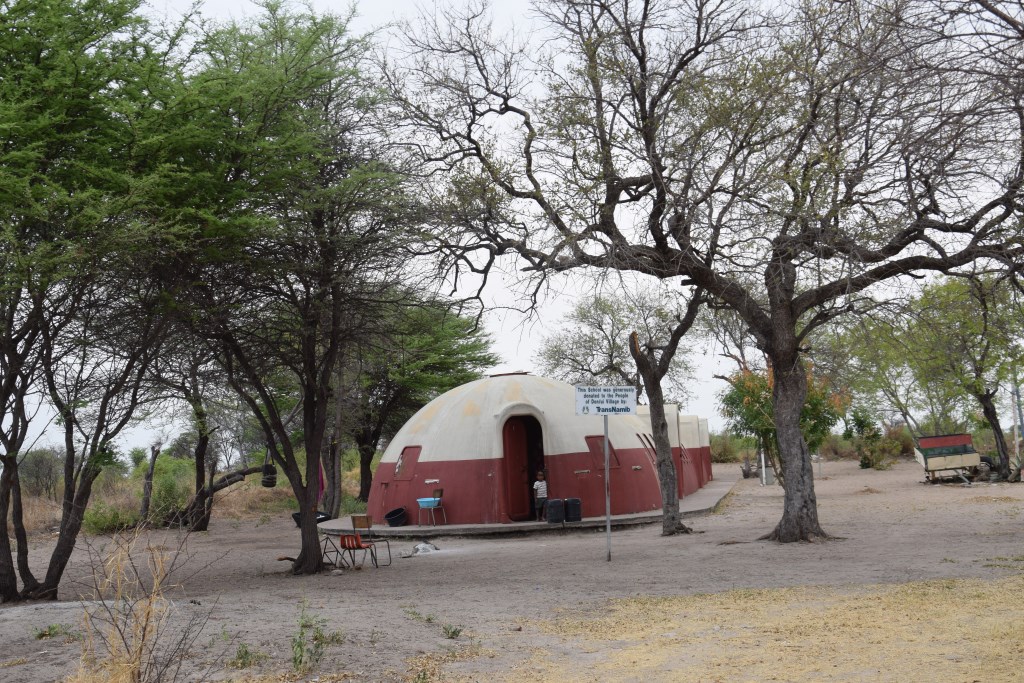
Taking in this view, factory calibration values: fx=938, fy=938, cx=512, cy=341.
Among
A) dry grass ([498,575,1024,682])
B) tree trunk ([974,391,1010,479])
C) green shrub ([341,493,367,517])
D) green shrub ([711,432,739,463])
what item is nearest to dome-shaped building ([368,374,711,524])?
green shrub ([341,493,367,517])

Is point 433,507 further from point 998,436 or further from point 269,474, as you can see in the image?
point 998,436

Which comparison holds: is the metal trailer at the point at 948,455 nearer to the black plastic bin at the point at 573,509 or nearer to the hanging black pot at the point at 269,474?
the black plastic bin at the point at 573,509

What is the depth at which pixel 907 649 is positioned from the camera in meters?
7.44

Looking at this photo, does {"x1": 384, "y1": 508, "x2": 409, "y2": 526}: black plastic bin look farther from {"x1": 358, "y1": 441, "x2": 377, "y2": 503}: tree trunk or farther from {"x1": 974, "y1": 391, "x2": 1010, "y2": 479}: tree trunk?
{"x1": 974, "y1": 391, "x2": 1010, "y2": 479}: tree trunk

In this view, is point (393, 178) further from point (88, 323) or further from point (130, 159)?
point (88, 323)

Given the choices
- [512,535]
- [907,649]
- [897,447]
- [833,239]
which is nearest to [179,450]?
[512,535]

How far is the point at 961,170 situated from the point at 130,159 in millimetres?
11298

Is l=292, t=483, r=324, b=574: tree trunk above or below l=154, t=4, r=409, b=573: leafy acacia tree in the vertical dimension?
below

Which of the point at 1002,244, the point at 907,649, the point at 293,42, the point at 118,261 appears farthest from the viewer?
the point at 293,42

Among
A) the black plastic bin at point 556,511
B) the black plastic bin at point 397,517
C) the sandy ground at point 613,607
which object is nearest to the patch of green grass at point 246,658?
the sandy ground at point 613,607

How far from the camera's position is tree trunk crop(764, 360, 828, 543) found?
16703mm

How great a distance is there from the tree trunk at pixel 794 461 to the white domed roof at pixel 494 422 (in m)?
8.46

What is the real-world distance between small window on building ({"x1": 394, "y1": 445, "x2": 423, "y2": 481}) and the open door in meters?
2.47

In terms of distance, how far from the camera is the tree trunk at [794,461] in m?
16.7
